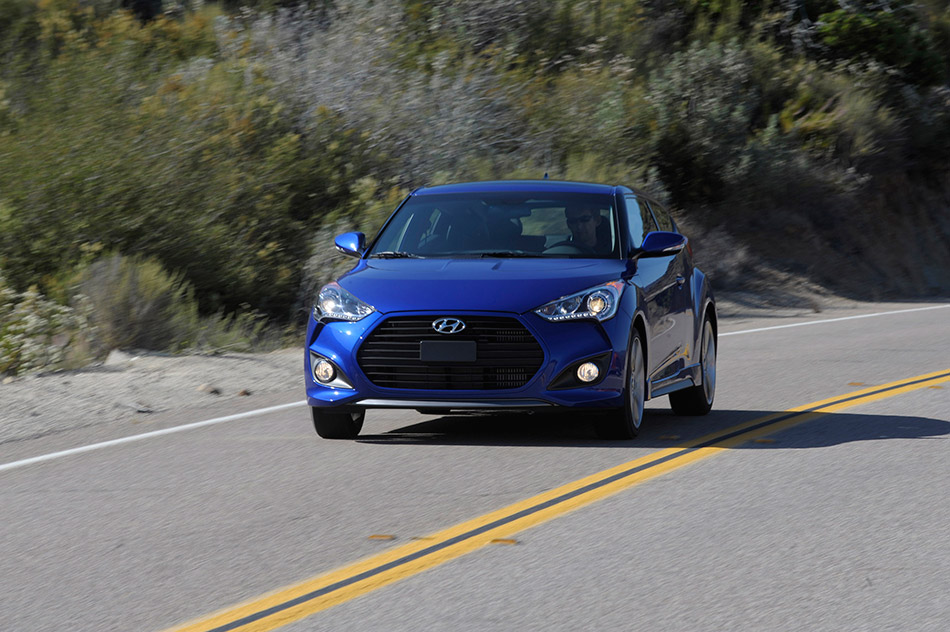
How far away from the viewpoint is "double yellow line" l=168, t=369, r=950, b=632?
512 centimetres

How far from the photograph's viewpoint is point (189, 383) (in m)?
12.0

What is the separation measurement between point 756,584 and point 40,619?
262 cm

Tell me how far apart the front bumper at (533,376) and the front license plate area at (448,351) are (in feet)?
0.51

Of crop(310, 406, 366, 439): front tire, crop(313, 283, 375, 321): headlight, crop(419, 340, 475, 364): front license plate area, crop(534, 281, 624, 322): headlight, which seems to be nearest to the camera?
crop(419, 340, 475, 364): front license plate area

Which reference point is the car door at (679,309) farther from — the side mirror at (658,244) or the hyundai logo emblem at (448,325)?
the hyundai logo emblem at (448,325)

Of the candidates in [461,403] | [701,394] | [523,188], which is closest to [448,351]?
[461,403]

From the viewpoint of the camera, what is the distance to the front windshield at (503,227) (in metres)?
9.55

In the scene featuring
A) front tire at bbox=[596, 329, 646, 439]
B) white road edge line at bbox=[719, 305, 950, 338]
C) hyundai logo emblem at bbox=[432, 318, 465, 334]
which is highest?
hyundai logo emblem at bbox=[432, 318, 465, 334]

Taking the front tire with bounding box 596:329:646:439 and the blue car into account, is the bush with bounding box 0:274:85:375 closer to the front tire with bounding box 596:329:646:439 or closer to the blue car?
the blue car

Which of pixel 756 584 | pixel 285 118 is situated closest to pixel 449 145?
pixel 285 118

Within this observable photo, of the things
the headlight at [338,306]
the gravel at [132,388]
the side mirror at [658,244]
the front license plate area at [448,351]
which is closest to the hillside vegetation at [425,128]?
the gravel at [132,388]

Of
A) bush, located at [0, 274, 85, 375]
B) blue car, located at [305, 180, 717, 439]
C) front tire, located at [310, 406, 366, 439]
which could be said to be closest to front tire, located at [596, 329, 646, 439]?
blue car, located at [305, 180, 717, 439]

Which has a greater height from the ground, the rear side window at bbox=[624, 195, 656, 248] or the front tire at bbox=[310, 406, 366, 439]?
the rear side window at bbox=[624, 195, 656, 248]

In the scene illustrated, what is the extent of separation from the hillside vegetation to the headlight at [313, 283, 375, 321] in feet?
17.6
